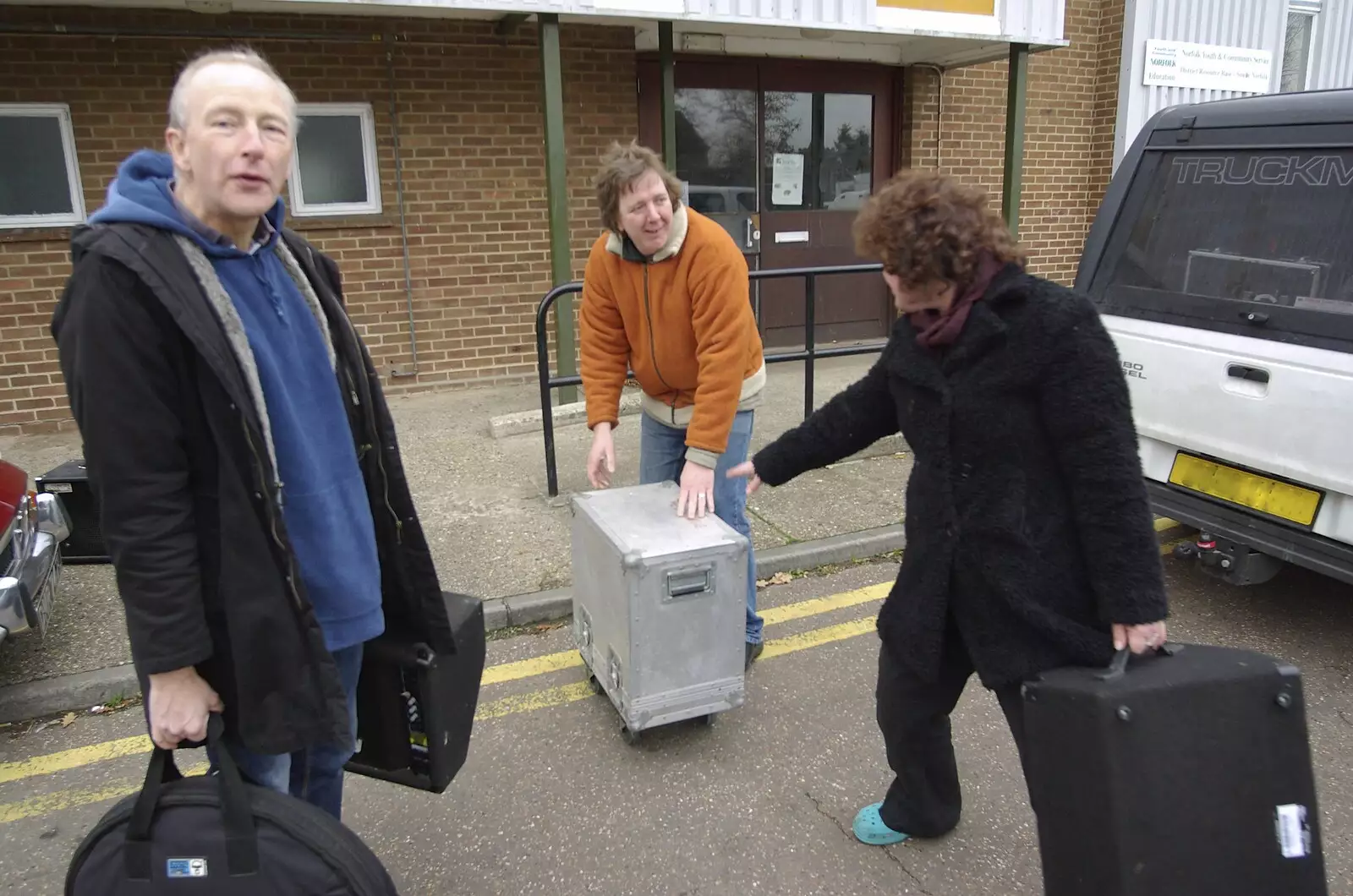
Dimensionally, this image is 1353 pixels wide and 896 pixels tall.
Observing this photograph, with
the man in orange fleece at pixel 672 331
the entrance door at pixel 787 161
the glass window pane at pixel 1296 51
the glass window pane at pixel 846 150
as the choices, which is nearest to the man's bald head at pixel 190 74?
the man in orange fleece at pixel 672 331

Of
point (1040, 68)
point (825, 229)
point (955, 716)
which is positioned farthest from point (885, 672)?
point (1040, 68)

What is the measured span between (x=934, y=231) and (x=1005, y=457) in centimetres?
49

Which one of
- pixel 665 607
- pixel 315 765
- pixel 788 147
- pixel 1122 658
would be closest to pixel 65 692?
pixel 315 765

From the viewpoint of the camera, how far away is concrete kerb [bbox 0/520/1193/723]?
3.37m

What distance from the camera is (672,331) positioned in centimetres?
300

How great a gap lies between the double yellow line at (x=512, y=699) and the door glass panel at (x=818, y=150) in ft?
16.7

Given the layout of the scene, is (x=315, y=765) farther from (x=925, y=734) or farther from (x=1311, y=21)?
(x=1311, y=21)

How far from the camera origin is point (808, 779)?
2930 mm

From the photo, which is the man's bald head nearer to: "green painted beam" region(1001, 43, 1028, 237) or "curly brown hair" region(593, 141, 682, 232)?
"curly brown hair" region(593, 141, 682, 232)

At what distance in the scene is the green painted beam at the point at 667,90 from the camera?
7223mm

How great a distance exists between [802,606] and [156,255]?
10.3 ft

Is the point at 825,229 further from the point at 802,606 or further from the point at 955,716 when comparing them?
the point at 955,716

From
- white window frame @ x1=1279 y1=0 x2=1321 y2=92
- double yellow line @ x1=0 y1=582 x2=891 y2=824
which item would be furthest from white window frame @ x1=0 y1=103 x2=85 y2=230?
white window frame @ x1=1279 y1=0 x2=1321 y2=92

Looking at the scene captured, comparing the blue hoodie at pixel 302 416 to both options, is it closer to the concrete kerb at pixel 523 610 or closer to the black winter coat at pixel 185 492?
the black winter coat at pixel 185 492
